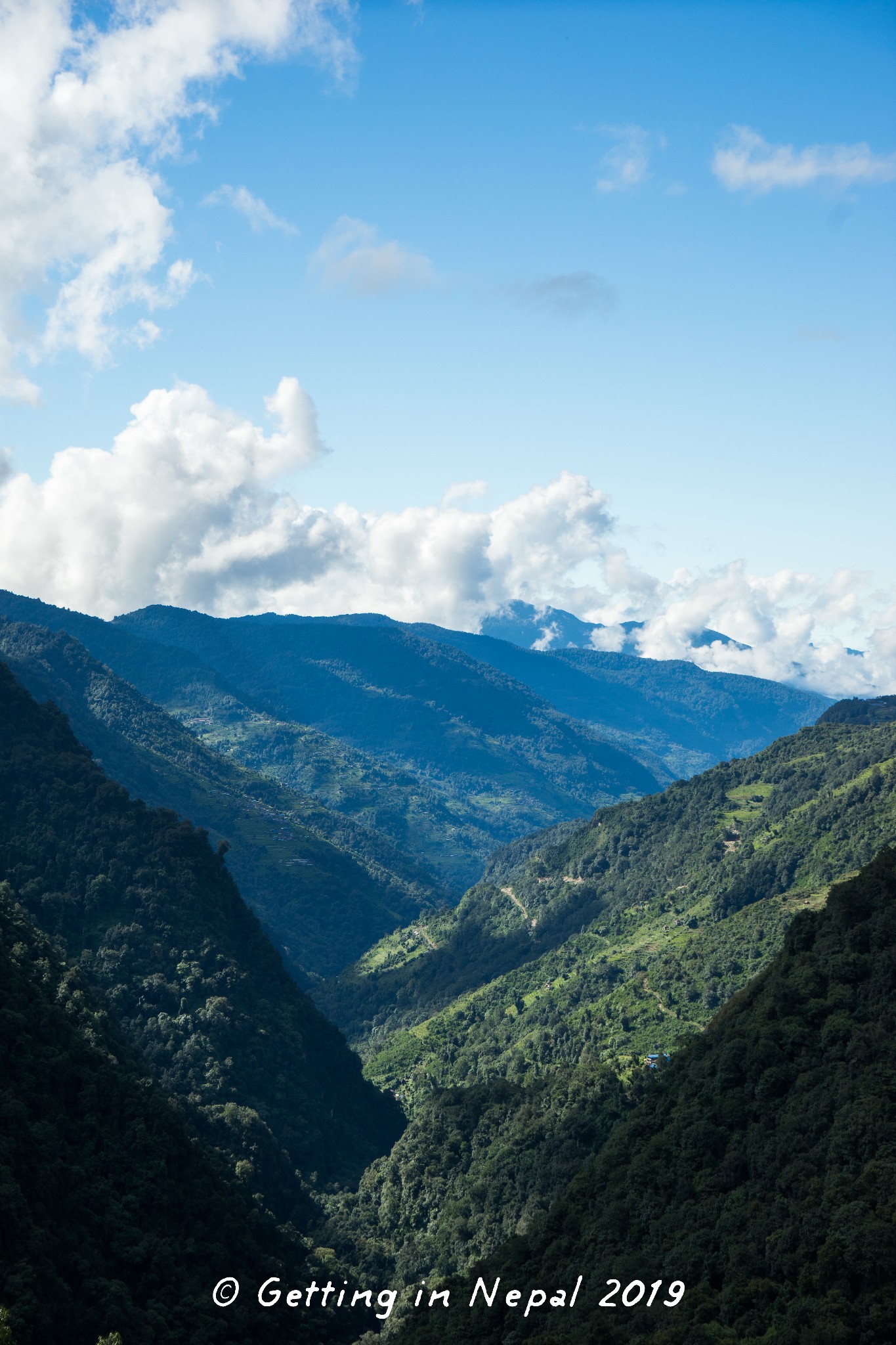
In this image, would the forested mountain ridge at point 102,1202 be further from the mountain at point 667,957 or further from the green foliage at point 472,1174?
the mountain at point 667,957

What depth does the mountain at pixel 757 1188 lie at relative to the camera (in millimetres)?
58250

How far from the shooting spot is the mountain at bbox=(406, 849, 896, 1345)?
191ft

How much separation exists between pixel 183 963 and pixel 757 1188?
3272 inches

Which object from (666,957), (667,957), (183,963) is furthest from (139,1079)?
(666,957)

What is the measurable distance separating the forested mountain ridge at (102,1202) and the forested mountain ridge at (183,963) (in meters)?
14.1

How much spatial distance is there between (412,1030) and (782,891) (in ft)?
245

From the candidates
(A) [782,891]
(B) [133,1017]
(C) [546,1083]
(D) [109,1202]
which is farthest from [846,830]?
(D) [109,1202]

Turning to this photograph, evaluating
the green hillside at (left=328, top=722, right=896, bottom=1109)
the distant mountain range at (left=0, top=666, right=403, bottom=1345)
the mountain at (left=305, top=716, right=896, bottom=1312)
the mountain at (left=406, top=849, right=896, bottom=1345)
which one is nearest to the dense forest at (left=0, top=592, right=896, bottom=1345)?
the mountain at (left=406, top=849, right=896, bottom=1345)

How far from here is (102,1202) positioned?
268 ft

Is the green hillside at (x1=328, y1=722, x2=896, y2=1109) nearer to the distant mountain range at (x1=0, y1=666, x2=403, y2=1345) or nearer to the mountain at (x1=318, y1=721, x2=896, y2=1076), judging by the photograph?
the mountain at (x1=318, y1=721, x2=896, y2=1076)

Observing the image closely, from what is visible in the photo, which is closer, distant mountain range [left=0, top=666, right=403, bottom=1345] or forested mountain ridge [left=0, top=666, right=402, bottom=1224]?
distant mountain range [left=0, top=666, right=403, bottom=1345]

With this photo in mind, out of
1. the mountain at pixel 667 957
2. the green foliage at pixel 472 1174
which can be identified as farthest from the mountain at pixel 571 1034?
the mountain at pixel 667 957

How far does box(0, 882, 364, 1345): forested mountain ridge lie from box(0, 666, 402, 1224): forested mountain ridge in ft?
46.2

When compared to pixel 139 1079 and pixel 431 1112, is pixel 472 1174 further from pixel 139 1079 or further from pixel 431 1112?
pixel 139 1079
